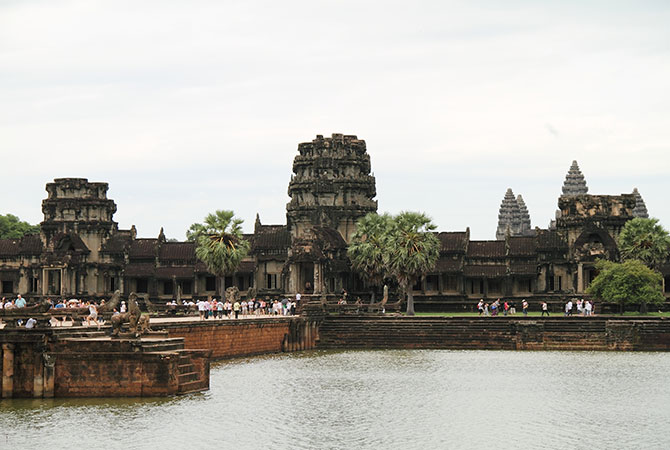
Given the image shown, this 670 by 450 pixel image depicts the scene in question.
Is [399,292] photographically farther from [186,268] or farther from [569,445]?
[569,445]

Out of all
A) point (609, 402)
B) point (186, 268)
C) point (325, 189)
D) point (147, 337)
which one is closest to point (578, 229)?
point (325, 189)

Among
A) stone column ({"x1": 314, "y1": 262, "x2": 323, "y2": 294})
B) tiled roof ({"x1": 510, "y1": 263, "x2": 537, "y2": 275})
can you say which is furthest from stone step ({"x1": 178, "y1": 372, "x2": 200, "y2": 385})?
tiled roof ({"x1": 510, "y1": 263, "x2": 537, "y2": 275})

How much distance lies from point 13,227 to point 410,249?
6841cm

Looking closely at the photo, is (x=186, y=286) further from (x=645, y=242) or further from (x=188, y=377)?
(x=188, y=377)

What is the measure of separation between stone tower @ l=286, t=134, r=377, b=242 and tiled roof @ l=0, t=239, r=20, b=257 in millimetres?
23698

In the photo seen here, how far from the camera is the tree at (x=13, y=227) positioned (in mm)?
130000

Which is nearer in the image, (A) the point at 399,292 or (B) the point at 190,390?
(B) the point at 190,390

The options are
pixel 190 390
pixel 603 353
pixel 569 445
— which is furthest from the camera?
pixel 603 353

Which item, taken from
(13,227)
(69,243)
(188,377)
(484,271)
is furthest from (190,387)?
(13,227)

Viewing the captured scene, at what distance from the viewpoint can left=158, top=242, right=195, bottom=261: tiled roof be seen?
319 ft

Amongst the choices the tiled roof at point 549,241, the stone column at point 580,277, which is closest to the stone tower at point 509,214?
the tiled roof at point 549,241

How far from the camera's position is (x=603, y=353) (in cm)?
6475

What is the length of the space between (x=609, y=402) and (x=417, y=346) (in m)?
25.8

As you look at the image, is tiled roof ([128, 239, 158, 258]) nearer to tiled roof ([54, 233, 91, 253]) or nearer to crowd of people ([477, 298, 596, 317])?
tiled roof ([54, 233, 91, 253])
